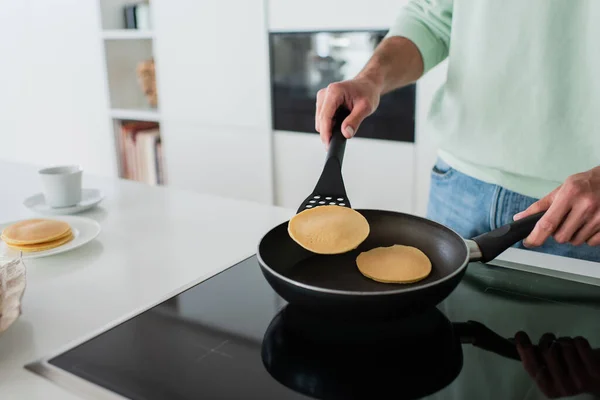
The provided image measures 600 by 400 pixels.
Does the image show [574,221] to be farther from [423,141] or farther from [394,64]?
[423,141]

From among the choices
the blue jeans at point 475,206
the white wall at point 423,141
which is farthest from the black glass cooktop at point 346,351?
the white wall at point 423,141

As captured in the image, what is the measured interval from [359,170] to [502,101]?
3.81 ft

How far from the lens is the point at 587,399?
0.51 m

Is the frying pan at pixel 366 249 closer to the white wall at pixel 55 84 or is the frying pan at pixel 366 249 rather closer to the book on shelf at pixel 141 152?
the book on shelf at pixel 141 152

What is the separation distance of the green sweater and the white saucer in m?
0.65

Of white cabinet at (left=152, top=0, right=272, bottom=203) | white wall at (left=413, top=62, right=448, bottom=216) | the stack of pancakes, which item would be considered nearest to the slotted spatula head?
the stack of pancakes

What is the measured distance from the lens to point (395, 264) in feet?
2.23

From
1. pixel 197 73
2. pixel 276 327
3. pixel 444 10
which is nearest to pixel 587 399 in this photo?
pixel 276 327

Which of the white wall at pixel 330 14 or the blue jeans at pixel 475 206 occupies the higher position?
the white wall at pixel 330 14

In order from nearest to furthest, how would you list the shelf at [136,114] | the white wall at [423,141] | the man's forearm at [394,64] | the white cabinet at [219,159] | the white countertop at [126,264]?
the white countertop at [126,264] → the man's forearm at [394,64] → the white wall at [423,141] → the white cabinet at [219,159] → the shelf at [136,114]

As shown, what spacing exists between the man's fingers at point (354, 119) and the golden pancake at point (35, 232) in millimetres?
446

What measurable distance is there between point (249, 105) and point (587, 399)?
1.97 metres

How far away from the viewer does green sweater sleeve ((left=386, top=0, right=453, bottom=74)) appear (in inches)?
43.9

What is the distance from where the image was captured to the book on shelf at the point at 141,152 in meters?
2.75
